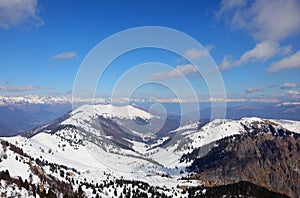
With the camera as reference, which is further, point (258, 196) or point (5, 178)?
point (258, 196)

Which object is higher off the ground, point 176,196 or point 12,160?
point 12,160

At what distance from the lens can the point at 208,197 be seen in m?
133

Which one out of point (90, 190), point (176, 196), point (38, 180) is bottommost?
point (176, 196)

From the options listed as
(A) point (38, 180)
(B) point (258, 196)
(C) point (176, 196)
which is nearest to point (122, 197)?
(C) point (176, 196)

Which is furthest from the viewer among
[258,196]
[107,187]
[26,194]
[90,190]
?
[107,187]

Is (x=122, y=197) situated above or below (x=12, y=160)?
below

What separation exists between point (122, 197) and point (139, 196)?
29.8 ft

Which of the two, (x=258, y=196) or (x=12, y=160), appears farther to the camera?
(x=258, y=196)

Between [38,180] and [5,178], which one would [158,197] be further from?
[5,178]

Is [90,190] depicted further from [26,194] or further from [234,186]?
[234,186]

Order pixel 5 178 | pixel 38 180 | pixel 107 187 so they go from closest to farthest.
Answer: pixel 5 178 < pixel 38 180 < pixel 107 187

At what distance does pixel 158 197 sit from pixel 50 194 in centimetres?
7391

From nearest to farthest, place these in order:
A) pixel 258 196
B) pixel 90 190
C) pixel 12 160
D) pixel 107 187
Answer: pixel 12 160, pixel 90 190, pixel 258 196, pixel 107 187

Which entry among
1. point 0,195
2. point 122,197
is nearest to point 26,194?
point 0,195
